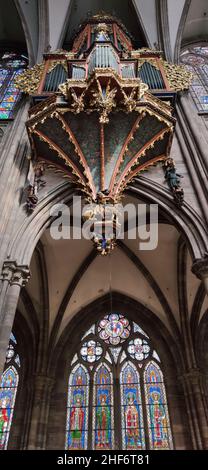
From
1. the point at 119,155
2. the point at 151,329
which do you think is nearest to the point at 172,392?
the point at 151,329

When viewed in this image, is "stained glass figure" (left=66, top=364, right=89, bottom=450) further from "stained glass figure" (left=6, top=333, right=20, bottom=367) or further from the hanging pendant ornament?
the hanging pendant ornament

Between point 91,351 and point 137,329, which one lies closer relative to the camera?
point 91,351

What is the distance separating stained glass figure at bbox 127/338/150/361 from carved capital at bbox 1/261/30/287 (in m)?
6.21

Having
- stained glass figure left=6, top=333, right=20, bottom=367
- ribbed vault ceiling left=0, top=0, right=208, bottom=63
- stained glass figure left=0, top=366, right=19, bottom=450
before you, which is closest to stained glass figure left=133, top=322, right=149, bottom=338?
stained glass figure left=6, top=333, right=20, bottom=367

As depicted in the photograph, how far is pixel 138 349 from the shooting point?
11.4 m

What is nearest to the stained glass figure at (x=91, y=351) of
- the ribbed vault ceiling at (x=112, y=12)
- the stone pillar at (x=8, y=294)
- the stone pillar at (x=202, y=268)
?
the stone pillar at (x=8, y=294)

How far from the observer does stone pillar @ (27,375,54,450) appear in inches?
358

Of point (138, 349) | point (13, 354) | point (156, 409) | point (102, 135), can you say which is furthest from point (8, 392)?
point (102, 135)

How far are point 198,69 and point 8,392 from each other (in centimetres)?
1274

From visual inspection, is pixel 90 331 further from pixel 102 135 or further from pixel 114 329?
pixel 102 135

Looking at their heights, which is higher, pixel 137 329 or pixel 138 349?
pixel 137 329

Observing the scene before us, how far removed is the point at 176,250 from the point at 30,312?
16.7 feet

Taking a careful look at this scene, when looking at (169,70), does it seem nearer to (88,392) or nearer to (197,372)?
(197,372)

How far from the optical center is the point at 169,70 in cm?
993
